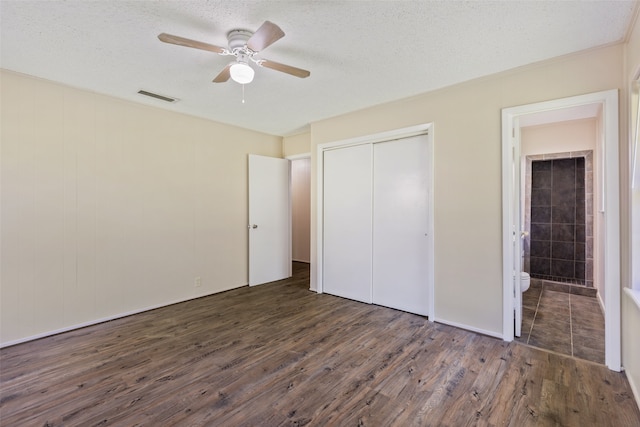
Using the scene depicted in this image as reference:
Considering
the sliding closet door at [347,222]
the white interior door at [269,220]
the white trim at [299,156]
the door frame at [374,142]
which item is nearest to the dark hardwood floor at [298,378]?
the door frame at [374,142]

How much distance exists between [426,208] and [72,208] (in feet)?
12.1

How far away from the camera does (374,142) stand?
3.74 m

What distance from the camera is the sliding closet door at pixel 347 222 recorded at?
3.86 meters

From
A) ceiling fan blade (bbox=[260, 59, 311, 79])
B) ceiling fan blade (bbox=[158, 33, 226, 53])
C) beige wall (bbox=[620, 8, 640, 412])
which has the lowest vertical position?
beige wall (bbox=[620, 8, 640, 412])

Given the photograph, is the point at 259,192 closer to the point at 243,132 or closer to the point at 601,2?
the point at 243,132

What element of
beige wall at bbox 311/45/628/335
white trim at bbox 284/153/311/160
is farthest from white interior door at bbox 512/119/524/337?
white trim at bbox 284/153/311/160

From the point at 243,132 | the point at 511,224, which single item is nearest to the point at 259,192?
the point at 243,132

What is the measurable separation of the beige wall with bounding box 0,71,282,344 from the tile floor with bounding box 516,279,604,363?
12.5 feet

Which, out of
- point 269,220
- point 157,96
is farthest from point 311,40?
point 269,220

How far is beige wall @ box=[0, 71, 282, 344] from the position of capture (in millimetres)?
2734

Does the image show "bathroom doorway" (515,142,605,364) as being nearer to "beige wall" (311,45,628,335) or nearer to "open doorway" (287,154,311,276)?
"beige wall" (311,45,628,335)

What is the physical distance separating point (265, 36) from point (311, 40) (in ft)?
1.60

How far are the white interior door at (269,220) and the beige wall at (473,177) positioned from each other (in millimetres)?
2414

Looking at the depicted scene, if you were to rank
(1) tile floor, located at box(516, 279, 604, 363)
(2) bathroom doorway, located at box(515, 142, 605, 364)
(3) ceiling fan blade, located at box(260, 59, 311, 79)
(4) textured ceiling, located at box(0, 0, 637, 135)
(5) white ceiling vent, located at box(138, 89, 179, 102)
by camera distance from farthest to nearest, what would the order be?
(2) bathroom doorway, located at box(515, 142, 605, 364) → (5) white ceiling vent, located at box(138, 89, 179, 102) → (1) tile floor, located at box(516, 279, 604, 363) → (3) ceiling fan blade, located at box(260, 59, 311, 79) → (4) textured ceiling, located at box(0, 0, 637, 135)
